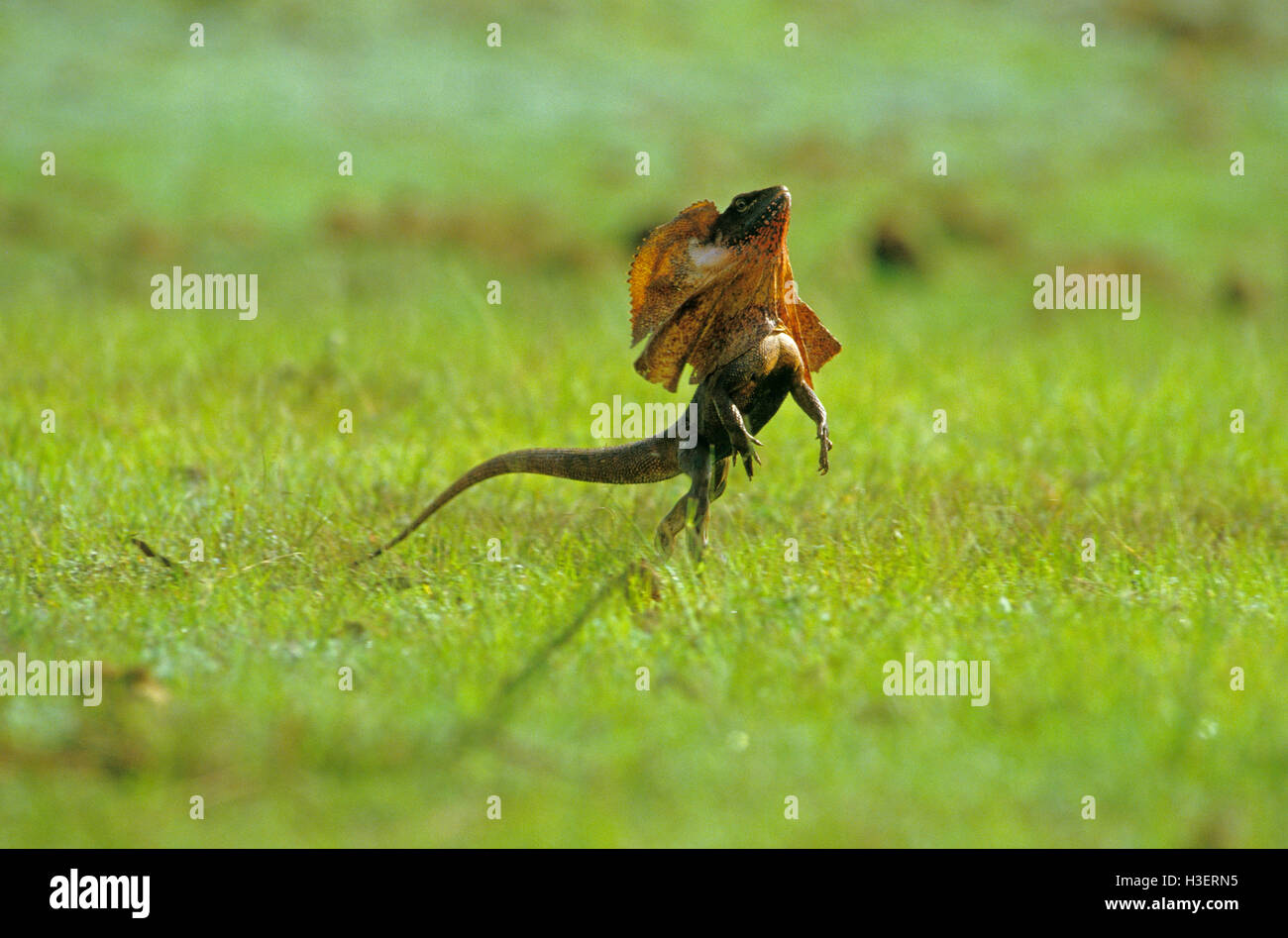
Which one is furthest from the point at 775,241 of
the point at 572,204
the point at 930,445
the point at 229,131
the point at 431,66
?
the point at 431,66

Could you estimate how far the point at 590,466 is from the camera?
5.59 metres

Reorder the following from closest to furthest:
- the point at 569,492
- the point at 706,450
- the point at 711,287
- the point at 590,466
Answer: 1. the point at 711,287
2. the point at 706,450
3. the point at 590,466
4. the point at 569,492

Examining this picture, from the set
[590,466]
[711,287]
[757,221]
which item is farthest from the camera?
[590,466]

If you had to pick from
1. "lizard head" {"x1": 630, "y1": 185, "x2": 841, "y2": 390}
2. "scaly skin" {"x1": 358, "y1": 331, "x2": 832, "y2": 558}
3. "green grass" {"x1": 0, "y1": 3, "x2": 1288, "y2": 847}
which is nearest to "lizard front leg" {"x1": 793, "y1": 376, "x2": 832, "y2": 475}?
"scaly skin" {"x1": 358, "y1": 331, "x2": 832, "y2": 558}

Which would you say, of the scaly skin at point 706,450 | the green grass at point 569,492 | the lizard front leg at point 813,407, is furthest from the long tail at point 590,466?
the lizard front leg at point 813,407

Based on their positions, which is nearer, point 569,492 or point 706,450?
point 706,450

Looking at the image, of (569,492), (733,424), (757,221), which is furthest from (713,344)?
(569,492)

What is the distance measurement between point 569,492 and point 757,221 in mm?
2071

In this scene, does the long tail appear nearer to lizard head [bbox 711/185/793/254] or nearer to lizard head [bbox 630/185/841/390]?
lizard head [bbox 630/185/841/390]

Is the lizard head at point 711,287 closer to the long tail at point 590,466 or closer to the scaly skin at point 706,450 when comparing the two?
the scaly skin at point 706,450

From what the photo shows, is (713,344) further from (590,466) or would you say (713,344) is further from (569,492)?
(569,492)

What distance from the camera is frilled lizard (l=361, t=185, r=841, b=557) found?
516 cm

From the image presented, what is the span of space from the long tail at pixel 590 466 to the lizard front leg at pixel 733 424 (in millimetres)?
332

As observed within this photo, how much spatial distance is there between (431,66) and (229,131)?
354cm
